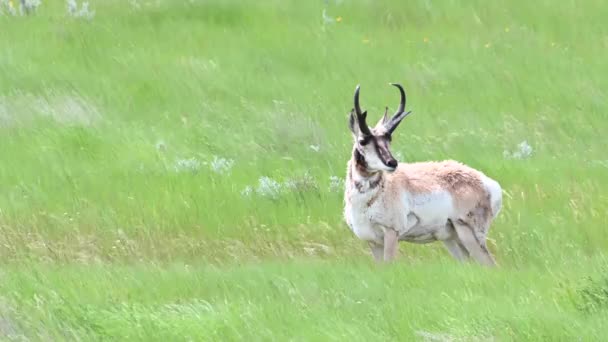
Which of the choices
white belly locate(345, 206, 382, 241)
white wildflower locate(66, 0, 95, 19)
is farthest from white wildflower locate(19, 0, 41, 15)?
white belly locate(345, 206, 382, 241)

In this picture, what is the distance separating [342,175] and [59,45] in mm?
5955

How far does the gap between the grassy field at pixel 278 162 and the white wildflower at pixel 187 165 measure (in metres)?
0.02

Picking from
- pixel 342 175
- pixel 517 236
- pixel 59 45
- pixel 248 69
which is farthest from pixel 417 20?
pixel 517 236

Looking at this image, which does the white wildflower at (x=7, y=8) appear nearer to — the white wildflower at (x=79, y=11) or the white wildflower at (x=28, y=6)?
the white wildflower at (x=28, y=6)

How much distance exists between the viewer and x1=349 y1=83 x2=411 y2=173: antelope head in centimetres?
1083

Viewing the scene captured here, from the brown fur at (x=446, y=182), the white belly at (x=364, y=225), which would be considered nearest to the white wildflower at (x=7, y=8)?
the brown fur at (x=446, y=182)

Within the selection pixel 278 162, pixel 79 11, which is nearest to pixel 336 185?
pixel 278 162

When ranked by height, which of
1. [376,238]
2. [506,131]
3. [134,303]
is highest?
[134,303]

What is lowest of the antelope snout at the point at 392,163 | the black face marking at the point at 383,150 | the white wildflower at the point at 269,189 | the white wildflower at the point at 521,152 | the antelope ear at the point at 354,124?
the white wildflower at the point at 521,152

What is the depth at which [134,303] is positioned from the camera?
351 inches

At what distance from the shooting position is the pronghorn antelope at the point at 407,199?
11016 mm

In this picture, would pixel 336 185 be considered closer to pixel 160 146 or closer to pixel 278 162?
pixel 278 162

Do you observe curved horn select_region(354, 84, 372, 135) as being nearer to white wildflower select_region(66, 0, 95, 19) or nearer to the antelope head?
the antelope head

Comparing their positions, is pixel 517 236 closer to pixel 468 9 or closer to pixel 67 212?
pixel 67 212
